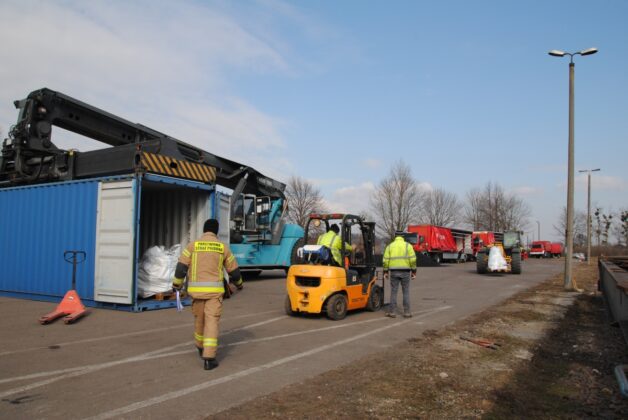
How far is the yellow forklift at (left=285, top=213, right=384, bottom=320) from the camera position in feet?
30.3

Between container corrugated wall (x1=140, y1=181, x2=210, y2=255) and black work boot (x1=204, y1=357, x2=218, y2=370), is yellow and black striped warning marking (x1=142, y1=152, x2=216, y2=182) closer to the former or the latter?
container corrugated wall (x1=140, y1=181, x2=210, y2=255)

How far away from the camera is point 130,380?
17.3 feet

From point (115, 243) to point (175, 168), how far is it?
7.42 ft

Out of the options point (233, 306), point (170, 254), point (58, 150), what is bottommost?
point (233, 306)

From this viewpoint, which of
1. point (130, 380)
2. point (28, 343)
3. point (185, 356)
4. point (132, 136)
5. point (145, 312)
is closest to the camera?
point (130, 380)

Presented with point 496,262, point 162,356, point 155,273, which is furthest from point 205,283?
A: point 496,262

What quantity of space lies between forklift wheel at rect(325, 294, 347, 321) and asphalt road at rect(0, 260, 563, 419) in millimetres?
149

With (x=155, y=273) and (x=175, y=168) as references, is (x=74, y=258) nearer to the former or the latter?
(x=155, y=273)

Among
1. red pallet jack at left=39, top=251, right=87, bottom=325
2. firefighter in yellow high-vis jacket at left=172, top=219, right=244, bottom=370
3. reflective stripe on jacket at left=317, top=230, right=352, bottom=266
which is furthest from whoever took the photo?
reflective stripe on jacket at left=317, top=230, right=352, bottom=266

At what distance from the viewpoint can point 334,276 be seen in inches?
362

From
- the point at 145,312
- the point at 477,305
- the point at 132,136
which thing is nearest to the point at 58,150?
the point at 132,136

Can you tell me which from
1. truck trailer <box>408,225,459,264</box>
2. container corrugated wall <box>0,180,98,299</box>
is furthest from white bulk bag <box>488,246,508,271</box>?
container corrugated wall <box>0,180,98,299</box>

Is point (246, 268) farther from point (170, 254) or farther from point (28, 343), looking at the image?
point (28, 343)

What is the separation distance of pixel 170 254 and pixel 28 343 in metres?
4.48
